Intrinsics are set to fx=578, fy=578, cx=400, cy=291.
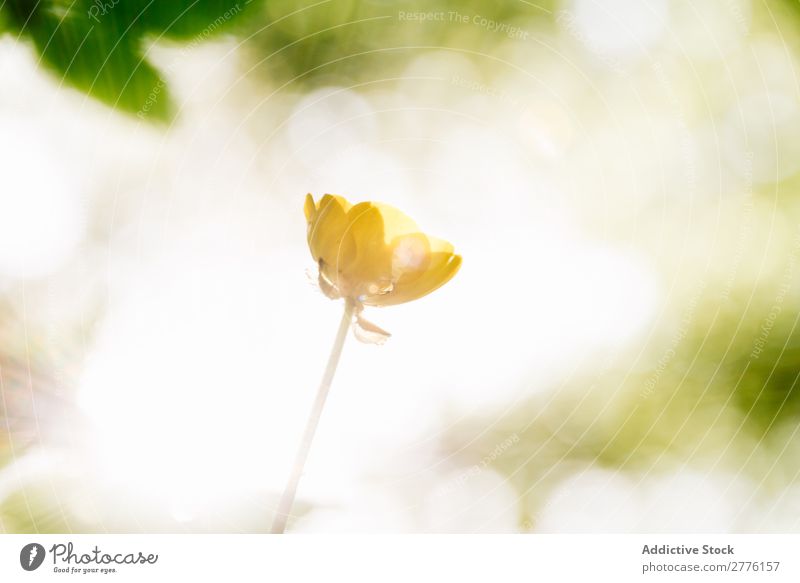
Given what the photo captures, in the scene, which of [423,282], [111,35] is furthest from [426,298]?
[111,35]

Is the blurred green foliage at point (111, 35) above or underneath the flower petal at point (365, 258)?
above

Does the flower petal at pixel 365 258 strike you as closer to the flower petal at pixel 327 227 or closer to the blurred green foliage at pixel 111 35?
the flower petal at pixel 327 227

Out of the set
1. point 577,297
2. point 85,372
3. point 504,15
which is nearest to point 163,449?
point 85,372

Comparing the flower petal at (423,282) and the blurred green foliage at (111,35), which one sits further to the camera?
the blurred green foliage at (111,35)

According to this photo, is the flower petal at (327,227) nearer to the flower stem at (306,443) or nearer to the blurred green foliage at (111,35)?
the flower stem at (306,443)

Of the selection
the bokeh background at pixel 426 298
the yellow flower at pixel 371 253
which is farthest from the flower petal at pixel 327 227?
the bokeh background at pixel 426 298

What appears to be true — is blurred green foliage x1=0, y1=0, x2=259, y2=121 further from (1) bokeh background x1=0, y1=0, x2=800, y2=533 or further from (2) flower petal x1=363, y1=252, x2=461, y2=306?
(2) flower petal x1=363, y1=252, x2=461, y2=306

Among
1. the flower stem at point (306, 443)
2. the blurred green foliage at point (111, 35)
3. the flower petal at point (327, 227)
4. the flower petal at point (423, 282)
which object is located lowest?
the flower stem at point (306, 443)

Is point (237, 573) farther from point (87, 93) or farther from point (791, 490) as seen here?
point (791, 490)
